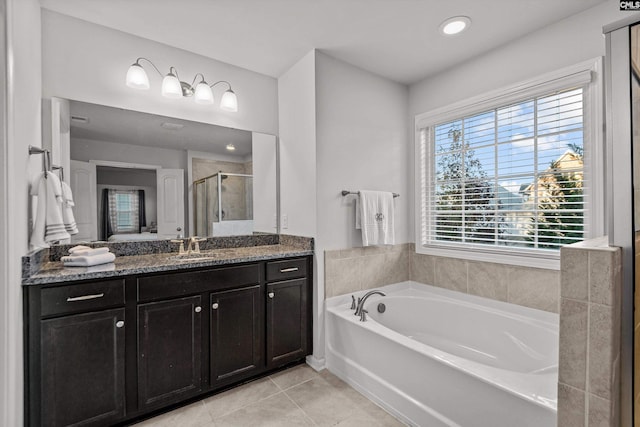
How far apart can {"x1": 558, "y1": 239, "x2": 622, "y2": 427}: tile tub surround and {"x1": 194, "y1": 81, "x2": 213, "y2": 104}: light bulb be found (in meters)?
2.44

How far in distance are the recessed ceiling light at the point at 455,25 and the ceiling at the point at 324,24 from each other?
45 mm

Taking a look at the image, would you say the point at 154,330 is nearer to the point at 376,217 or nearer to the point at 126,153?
the point at 126,153

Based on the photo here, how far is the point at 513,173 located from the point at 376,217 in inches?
43.1

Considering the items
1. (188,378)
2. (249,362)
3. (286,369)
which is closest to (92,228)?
(188,378)

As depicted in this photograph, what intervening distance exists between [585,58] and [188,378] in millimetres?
3228

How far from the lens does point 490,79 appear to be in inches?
96.4

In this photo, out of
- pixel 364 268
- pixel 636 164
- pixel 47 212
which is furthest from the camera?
pixel 364 268

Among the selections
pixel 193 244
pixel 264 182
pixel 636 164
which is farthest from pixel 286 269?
pixel 636 164

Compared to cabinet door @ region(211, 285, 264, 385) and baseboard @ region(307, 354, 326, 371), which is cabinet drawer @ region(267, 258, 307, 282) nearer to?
cabinet door @ region(211, 285, 264, 385)

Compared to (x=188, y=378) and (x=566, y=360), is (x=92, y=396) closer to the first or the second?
(x=188, y=378)

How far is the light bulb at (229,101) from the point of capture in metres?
2.53

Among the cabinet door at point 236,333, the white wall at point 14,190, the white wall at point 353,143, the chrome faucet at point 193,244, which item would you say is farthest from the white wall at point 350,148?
the white wall at point 14,190

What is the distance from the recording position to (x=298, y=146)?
262 centimetres

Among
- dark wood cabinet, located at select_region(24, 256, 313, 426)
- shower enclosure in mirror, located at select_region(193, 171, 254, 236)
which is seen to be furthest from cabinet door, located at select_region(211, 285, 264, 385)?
shower enclosure in mirror, located at select_region(193, 171, 254, 236)
